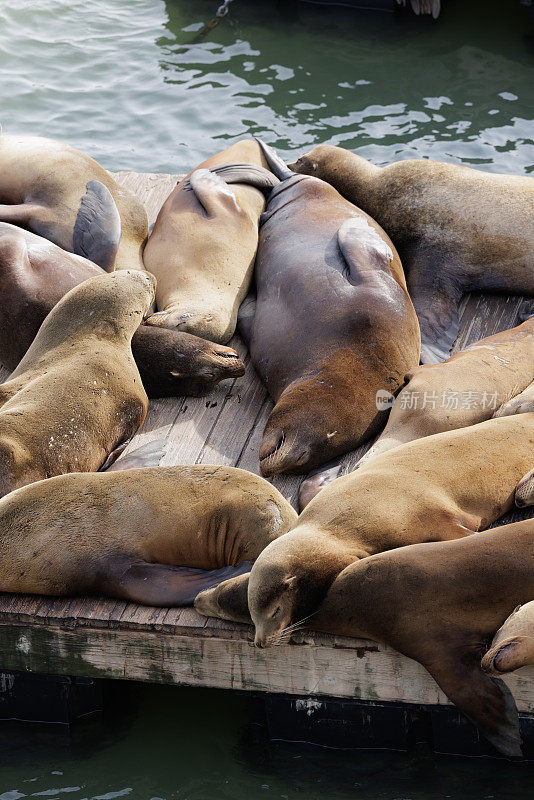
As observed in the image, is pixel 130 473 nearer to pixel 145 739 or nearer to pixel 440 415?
pixel 145 739

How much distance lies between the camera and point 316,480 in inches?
177

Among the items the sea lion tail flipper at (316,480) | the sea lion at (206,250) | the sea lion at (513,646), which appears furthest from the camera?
the sea lion at (206,250)

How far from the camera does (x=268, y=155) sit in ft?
22.9

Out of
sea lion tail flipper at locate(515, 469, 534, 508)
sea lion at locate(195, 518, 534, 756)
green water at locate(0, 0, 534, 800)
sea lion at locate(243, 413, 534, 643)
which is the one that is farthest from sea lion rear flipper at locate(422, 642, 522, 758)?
green water at locate(0, 0, 534, 800)

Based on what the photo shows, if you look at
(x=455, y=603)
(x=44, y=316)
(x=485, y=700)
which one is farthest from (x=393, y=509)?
(x=44, y=316)

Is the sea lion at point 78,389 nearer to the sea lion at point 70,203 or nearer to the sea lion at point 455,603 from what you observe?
the sea lion at point 70,203

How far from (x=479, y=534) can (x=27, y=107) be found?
27.2 feet

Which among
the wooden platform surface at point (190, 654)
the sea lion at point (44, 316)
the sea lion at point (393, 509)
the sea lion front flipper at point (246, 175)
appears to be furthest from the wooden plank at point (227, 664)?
the sea lion front flipper at point (246, 175)

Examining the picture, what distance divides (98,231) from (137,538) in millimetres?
2683

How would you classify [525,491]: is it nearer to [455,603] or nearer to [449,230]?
[455,603]

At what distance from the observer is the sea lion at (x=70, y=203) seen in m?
6.01

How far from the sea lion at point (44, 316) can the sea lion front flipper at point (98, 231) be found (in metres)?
0.12

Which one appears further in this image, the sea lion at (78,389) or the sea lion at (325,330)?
the sea lion at (325,330)

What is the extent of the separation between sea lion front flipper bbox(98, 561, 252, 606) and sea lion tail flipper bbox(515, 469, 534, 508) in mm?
1099
